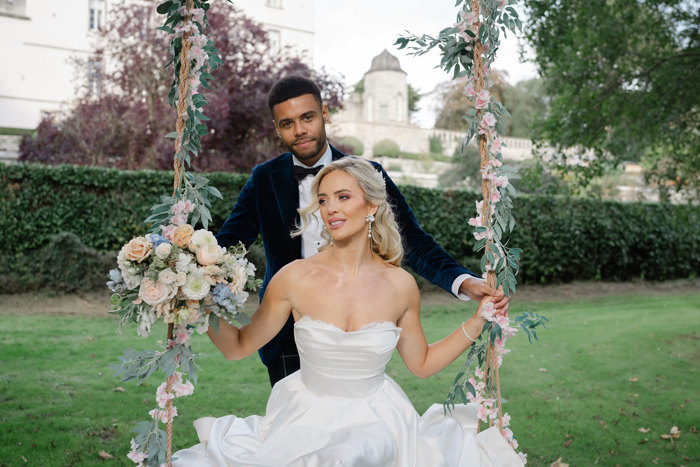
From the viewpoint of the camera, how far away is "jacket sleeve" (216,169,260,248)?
3.47 m

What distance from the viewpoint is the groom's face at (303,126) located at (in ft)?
10.6

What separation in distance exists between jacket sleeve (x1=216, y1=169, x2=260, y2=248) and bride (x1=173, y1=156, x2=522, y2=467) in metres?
0.56

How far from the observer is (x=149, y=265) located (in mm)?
2316

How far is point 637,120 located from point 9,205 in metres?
9.85

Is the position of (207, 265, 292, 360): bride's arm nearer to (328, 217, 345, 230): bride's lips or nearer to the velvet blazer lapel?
(328, 217, 345, 230): bride's lips

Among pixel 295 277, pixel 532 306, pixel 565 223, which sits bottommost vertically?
pixel 532 306

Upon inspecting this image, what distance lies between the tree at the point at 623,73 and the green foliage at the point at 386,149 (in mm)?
30662

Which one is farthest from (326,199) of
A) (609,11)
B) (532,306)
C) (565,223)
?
(565,223)

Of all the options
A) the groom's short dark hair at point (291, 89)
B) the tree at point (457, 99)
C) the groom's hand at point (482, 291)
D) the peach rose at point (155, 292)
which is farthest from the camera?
the tree at point (457, 99)

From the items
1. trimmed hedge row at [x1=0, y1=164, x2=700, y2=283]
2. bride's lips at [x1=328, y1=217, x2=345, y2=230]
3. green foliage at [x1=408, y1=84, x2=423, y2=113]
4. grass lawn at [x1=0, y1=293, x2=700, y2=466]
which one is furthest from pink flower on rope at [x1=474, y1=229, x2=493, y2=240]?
green foliage at [x1=408, y1=84, x2=423, y2=113]

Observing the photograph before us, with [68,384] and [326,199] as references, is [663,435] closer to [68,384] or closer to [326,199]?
[326,199]

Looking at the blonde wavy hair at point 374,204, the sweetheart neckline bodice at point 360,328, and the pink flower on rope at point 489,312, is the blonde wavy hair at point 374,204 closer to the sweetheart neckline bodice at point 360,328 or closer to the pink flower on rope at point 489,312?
the sweetheart neckline bodice at point 360,328

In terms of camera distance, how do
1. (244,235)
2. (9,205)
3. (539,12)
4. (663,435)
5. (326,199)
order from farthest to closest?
(9,205) < (539,12) < (663,435) < (244,235) < (326,199)

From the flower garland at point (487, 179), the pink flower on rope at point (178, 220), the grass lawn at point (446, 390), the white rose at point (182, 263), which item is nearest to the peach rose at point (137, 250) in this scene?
the white rose at point (182, 263)
